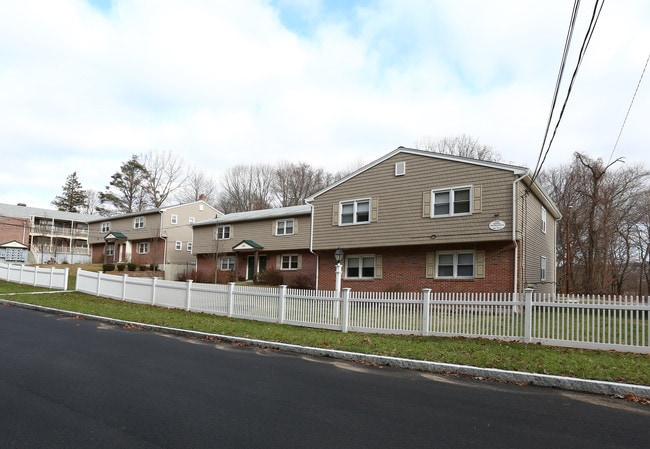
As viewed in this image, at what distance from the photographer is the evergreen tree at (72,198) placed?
70.4 m

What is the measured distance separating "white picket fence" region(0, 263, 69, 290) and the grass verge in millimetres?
9562

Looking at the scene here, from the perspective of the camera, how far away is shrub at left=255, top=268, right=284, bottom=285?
25952 mm

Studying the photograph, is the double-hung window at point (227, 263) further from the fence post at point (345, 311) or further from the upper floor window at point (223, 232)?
the fence post at point (345, 311)

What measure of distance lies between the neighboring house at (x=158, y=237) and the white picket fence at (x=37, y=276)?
34.1ft

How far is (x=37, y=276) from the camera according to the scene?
2417cm

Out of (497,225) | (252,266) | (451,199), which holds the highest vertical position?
A: (451,199)

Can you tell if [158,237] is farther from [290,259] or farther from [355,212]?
[355,212]

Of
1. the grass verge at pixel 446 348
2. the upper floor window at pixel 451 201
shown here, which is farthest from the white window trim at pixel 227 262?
the upper floor window at pixel 451 201

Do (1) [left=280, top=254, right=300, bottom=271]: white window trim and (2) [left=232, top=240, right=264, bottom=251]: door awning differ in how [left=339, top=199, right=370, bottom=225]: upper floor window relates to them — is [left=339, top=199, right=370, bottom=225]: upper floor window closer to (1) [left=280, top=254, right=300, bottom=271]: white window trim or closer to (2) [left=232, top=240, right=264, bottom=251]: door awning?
(1) [left=280, top=254, right=300, bottom=271]: white window trim

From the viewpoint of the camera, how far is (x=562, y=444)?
4.18 m

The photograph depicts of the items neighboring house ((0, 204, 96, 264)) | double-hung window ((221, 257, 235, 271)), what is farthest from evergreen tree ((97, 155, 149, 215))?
double-hung window ((221, 257, 235, 271))

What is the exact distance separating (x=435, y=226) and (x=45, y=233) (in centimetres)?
4918

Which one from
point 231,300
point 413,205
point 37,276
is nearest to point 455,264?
point 413,205

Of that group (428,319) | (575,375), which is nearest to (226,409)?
(575,375)
